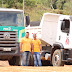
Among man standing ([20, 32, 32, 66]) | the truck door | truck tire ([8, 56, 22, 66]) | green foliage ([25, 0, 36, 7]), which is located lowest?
truck tire ([8, 56, 22, 66])

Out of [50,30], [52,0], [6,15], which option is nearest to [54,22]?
[50,30]

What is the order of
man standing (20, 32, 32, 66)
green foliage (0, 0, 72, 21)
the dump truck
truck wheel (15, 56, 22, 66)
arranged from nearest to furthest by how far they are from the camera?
man standing (20, 32, 32, 66) < the dump truck < truck wheel (15, 56, 22, 66) < green foliage (0, 0, 72, 21)

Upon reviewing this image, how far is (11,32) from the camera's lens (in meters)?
16.6

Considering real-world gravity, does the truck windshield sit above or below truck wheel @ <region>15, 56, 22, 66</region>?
above

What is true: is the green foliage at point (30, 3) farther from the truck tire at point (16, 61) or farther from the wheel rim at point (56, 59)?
the wheel rim at point (56, 59)

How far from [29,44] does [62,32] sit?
1936 millimetres

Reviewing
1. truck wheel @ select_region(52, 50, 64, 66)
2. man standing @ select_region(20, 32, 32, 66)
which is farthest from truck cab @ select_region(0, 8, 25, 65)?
truck wheel @ select_region(52, 50, 64, 66)

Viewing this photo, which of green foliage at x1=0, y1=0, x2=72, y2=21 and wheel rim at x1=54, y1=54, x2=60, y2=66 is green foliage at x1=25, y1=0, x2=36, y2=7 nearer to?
green foliage at x1=0, y1=0, x2=72, y2=21

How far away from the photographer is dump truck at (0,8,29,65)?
16.5 m

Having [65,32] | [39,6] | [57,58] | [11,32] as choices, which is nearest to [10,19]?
[11,32]

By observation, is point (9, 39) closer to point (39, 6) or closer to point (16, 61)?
point (16, 61)

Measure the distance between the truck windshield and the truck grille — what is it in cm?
45

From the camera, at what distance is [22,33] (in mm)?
16625

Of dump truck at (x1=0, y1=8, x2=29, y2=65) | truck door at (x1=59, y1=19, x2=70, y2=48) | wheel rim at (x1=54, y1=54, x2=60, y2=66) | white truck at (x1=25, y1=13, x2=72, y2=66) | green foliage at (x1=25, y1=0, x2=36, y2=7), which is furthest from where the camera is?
green foliage at (x1=25, y1=0, x2=36, y2=7)
